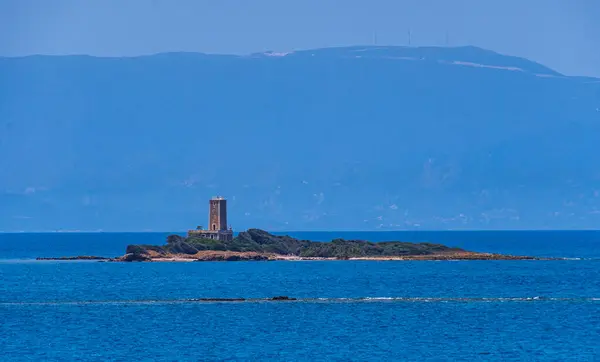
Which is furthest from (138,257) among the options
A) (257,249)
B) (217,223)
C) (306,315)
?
(306,315)

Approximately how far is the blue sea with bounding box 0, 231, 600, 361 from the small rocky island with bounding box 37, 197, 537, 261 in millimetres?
23899

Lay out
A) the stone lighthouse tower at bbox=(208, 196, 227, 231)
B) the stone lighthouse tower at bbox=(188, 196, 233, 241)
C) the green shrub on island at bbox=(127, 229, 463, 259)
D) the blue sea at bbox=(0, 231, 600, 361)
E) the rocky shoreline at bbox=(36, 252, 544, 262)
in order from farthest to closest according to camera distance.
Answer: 1. the stone lighthouse tower at bbox=(188, 196, 233, 241)
2. the stone lighthouse tower at bbox=(208, 196, 227, 231)
3. the green shrub on island at bbox=(127, 229, 463, 259)
4. the rocky shoreline at bbox=(36, 252, 544, 262)
5. the blue sea at bbox=(0, 231, 600, 361)

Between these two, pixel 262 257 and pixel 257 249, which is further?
pixel 257 249

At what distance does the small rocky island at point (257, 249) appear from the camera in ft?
559

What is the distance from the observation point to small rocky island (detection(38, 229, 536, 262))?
170500mm

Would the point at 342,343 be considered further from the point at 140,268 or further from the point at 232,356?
the point at 140,268

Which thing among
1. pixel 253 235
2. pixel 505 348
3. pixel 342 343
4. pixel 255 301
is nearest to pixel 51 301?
pixel 255 301

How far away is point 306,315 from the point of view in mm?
89500

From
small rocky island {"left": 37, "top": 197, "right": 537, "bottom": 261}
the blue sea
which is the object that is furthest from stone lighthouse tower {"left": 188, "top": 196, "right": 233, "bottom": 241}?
the blue sea

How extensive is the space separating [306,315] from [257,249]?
85583mm

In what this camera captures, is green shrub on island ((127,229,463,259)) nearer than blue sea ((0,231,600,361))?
No

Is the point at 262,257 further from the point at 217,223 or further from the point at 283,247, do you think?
the point at 217,223

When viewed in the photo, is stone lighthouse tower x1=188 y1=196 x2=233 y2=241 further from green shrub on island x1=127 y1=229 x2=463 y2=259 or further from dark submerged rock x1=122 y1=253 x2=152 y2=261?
dark submerged rock x1=122 y1=253 x2=152 y2=261

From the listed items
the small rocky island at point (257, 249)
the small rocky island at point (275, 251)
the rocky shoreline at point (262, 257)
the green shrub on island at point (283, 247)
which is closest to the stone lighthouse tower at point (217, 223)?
the small rocky island at point (257, 249)
